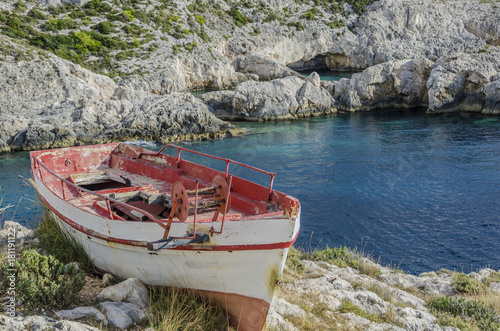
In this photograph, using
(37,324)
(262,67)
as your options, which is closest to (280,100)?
(262,67)

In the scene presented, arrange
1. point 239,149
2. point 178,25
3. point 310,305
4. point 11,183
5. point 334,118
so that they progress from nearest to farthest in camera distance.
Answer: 1. point 310,305
2. point 11,183
3. point 239,149
4. point 334,118
5. point 178,25

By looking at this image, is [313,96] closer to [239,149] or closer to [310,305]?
[239,149]

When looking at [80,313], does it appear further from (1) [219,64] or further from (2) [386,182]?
(1) [219,64]

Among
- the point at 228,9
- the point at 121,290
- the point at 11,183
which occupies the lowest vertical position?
the point at 11,183

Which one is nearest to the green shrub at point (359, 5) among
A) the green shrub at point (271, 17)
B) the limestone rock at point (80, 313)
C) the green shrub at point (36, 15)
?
the green shrub at point (271, 17)

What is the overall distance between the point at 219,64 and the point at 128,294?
5429 centimetres

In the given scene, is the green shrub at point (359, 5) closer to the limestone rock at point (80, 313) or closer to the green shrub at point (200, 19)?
the green shrub at point (200, 19)

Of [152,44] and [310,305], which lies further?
[152,44]

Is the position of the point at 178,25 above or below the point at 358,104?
above

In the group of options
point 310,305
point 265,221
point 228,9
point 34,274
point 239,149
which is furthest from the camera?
point 228,9

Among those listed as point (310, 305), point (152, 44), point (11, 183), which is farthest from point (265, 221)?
point (152, 44)

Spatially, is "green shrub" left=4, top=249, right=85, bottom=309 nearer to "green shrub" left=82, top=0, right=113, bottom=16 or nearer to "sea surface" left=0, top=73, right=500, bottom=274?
"sea surface" left=0, top=73, right=500, bottom=274

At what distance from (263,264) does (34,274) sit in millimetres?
3915

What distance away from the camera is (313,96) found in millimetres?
41781
